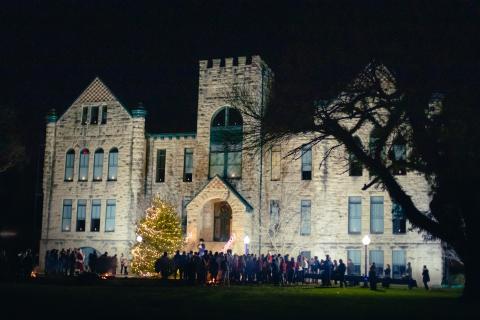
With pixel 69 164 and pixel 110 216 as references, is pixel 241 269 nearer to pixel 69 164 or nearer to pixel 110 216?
pixel 110 216

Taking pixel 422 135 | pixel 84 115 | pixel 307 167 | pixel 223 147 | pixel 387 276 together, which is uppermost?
pixel 84 115

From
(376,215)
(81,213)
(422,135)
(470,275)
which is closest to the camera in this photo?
(422,135)

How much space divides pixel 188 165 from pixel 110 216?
20.8 feet

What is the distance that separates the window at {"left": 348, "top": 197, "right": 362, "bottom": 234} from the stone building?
0.20 ft

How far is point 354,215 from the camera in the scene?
40.2 m

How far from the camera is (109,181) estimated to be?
4469cm

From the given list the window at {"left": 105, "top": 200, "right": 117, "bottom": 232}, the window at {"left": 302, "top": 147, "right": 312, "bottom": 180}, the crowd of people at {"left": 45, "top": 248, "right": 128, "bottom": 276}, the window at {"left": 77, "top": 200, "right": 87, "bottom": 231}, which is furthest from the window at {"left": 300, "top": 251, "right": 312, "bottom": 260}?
the window at {"left": 77, "top": 200, "right": 87, "bottom": 231}

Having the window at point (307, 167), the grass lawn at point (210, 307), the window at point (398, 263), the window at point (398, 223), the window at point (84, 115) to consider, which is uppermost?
the window at point (84, 115)

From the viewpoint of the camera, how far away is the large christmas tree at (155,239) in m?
39.6

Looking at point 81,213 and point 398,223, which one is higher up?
point 81,213

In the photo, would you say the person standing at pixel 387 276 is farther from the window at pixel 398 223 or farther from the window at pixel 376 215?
the window at pixel 376 215

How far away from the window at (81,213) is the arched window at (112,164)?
2632 mm

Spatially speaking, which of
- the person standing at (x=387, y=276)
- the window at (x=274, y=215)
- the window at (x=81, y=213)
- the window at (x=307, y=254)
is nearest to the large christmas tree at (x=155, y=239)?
the window at (x=274, y=215)

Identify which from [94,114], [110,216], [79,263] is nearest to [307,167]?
[110,216]
